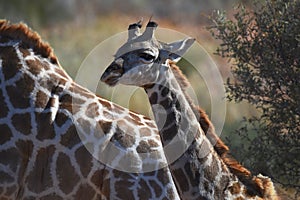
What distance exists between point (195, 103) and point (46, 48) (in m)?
1.48

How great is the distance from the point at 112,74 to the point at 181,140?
910 mm

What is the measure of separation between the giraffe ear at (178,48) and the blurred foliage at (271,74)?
210 centimetres

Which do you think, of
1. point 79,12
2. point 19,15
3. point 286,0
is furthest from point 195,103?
point 79,12

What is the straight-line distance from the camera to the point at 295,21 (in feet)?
27.9

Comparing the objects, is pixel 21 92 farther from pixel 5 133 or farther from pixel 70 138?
pixel 70 138

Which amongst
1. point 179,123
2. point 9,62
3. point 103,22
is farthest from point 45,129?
point 103,22

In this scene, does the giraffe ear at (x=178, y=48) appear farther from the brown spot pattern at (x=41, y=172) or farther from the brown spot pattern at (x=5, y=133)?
the brown spot pattern at (x=5, y=133)

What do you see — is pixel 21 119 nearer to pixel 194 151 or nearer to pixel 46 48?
pixel 46 48

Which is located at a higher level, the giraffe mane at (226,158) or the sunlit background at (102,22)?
the sunlit background at (102,22)

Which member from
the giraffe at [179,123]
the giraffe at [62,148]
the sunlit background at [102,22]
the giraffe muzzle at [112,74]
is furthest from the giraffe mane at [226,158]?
the sunlit background at [102,22]

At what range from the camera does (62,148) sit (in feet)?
24.7

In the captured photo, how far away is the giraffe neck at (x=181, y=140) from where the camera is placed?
6.87 metres

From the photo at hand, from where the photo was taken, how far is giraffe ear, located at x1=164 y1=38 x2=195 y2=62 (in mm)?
6625

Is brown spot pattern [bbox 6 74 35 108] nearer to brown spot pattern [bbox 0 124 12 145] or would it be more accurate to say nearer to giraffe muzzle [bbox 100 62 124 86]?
brown spot pattern [bbox 0 124 12 145]
